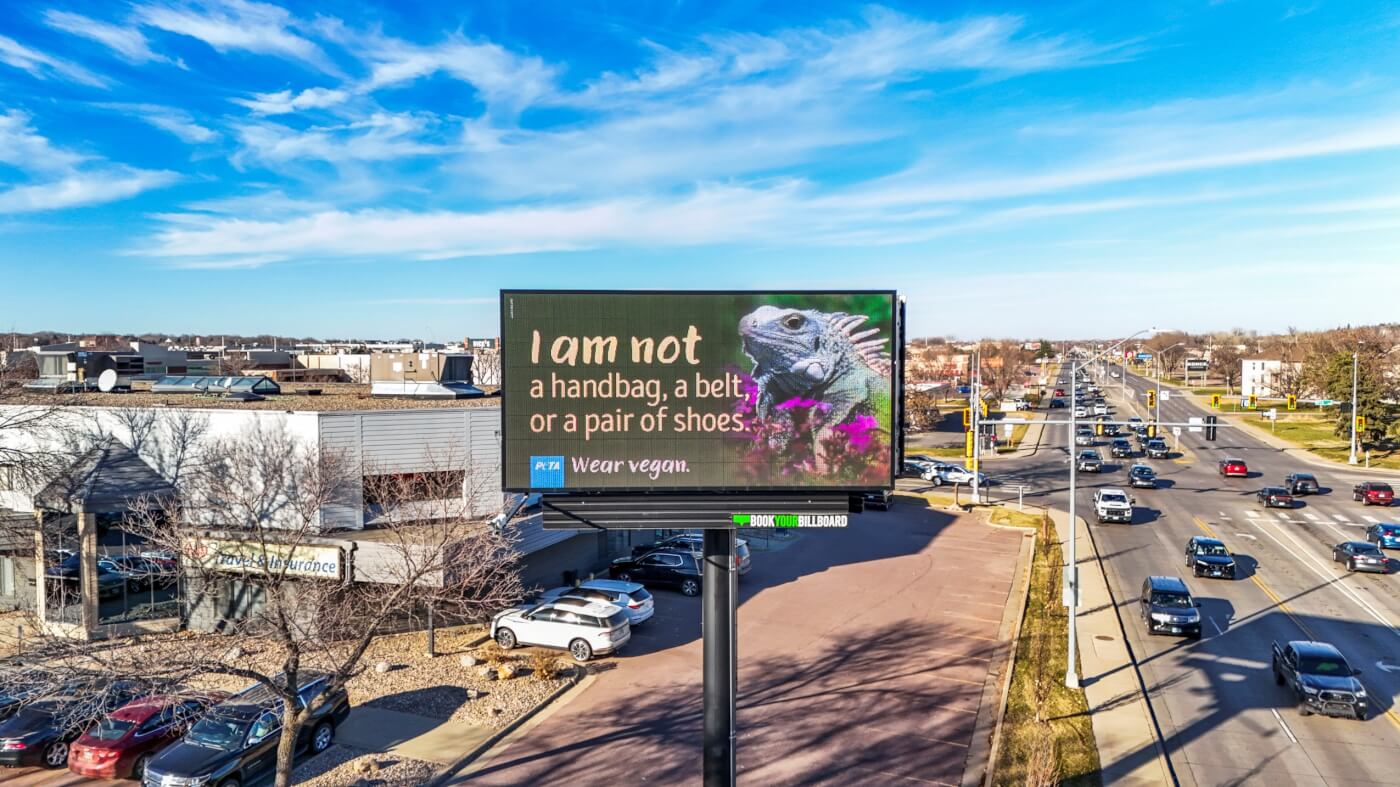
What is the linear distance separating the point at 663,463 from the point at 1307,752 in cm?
1456

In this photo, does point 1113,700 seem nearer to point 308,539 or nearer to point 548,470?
point 548,470

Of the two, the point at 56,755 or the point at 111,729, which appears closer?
the point at 111,729

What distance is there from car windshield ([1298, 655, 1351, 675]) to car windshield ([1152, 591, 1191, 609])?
5.23 metres

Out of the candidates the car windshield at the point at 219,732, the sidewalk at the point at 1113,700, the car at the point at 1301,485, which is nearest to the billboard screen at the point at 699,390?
the car windshield at the point at 219,732

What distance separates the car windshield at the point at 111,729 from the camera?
16156 mm

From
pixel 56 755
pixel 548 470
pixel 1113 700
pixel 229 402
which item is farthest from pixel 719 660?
pixel 229 402

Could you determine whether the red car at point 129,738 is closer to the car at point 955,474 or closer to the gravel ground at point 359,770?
the gravel ground at point 359,770

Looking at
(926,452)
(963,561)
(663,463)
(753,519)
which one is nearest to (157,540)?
(663,463)

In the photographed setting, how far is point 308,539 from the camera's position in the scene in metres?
22.3

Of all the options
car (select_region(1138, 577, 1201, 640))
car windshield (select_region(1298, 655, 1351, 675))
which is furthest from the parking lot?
car windshield (select_region(1298, 655, 1351, 675))

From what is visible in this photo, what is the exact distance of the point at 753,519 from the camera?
1328 cm

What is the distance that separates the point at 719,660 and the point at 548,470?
14.0ft

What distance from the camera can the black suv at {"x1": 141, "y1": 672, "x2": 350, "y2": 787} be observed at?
14.5 metres

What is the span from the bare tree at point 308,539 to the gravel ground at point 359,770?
5.59 feet
